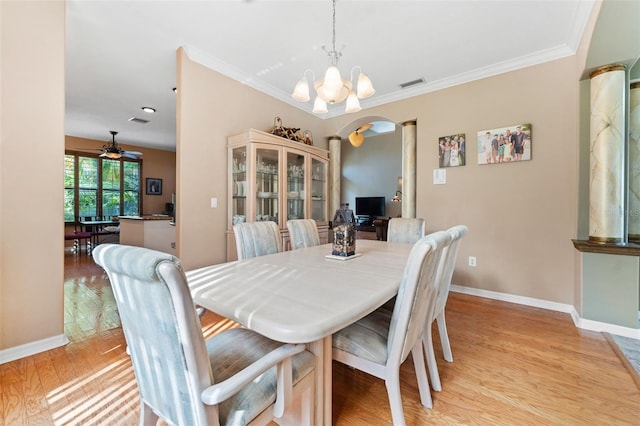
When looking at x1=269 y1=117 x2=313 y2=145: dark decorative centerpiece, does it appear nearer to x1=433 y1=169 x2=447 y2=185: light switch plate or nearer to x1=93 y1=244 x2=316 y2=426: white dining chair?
x1=433 y1=169 x2=447 y2=185: light switch plate

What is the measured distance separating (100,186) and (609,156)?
8.61m

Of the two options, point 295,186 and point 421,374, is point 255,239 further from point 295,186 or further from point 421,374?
point 295,186

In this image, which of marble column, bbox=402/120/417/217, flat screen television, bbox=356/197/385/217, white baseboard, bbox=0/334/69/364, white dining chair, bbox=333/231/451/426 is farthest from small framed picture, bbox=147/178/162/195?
white dining chair, bbox=333/231/451/426

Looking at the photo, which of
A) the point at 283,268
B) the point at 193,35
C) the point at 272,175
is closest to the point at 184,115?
the point at 193,35

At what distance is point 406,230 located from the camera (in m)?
2.63

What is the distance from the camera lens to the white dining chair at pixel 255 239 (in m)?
1.98

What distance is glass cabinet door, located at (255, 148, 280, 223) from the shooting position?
118 inches

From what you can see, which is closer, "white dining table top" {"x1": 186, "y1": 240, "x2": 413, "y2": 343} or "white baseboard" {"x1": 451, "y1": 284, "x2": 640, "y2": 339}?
"white dining table top" {"x1": 186, "y1": 240, "x2": 413, "y2": 343}

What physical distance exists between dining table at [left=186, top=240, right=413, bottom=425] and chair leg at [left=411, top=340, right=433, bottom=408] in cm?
38

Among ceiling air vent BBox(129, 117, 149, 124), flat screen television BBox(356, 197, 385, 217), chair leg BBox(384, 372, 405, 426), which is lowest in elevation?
chair leg BBox(384, 372, 405, 426)

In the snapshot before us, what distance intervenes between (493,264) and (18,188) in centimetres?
414

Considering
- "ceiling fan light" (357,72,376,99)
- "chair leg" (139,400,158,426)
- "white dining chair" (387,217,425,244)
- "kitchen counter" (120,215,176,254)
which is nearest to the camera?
"chair leg" (139,400,158,426)

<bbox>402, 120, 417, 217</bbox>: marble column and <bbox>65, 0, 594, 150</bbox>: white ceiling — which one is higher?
<bbox>65, 0, 594, 150</bbox>: white ceiling

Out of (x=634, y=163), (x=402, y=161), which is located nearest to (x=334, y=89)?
(x=634, y=163)
